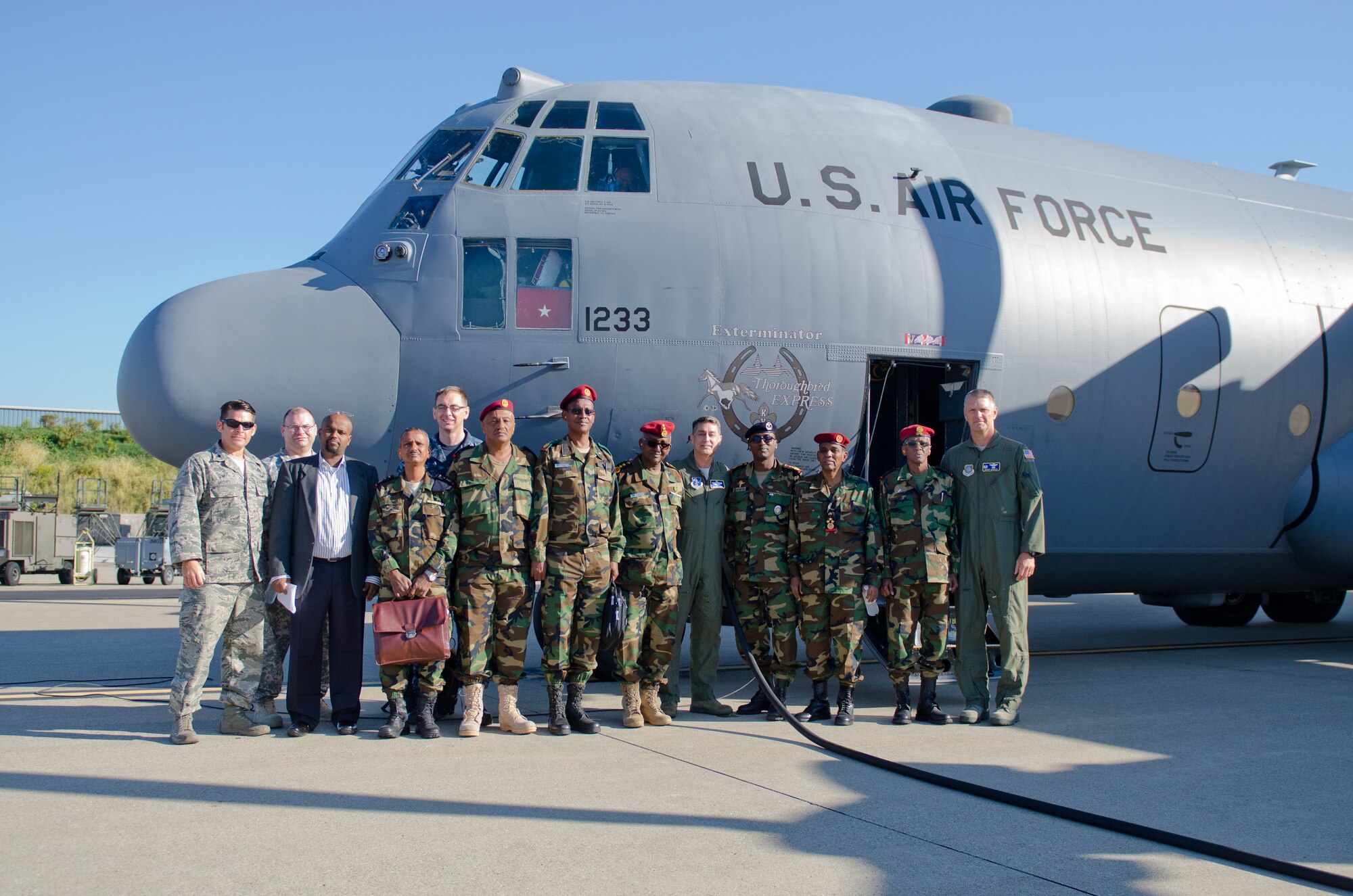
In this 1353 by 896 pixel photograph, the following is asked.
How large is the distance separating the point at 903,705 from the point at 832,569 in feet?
3.37

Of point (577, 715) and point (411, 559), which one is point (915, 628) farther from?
point (411, 559)

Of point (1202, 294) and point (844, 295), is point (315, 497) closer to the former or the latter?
point (844, 295)

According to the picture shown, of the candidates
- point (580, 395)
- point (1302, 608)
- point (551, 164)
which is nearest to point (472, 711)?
point (580, 395)

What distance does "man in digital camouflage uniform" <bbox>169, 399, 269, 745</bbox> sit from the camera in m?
5.94

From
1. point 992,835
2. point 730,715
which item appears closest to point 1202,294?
point 730,715

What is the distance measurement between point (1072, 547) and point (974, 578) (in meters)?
2.07

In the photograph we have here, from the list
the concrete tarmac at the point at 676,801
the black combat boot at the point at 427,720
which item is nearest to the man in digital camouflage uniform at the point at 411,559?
the black combat boot at the point at 427,720

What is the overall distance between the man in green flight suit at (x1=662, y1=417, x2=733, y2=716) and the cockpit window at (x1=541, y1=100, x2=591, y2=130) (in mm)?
2631

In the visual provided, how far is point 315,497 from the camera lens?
20.7 feet

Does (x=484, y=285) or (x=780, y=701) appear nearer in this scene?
(x=780, y=701)

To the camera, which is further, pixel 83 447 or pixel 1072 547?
pixel 83 447

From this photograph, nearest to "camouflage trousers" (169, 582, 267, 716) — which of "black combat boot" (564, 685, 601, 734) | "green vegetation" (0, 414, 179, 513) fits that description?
"black combat boot" (564, 685, 601, 734)

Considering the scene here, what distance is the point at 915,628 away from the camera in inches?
276

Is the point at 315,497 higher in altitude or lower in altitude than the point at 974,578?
higher
